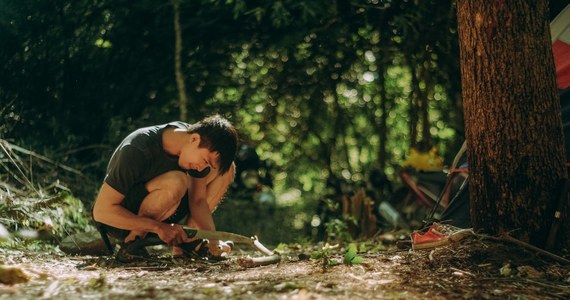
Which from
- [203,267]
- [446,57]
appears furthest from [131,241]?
[446,57]

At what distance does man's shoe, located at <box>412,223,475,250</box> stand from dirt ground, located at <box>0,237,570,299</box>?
49 millimetres

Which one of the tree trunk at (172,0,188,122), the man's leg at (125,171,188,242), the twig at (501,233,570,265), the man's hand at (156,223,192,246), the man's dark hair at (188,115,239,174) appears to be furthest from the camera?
the tree trunk at (172,0,188,122)

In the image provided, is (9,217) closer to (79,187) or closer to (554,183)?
(79,187)

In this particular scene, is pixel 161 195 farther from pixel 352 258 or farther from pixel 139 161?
pixel 352 258

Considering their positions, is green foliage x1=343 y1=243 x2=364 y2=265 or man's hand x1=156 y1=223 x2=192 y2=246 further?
man's hand x1=156 y1=223 x2=192 y2=246

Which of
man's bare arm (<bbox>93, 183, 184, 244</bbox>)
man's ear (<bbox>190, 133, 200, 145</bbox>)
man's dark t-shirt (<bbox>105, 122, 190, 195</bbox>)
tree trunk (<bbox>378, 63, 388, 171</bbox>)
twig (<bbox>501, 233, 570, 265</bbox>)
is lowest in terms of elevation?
twig (<bbox>501, 233, 570, 265</bbox>)

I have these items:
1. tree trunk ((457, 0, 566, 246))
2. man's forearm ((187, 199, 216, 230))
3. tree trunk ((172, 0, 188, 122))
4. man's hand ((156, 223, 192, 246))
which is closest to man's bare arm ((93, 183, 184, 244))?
man's hand ((156, 223, 192, 246))

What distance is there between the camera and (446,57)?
20.5 feet

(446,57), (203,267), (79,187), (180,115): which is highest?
(446,57)

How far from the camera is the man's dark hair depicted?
3260 millimetres

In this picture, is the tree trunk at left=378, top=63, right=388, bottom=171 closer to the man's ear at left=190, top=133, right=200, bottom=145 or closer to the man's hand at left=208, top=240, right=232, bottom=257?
the man's hand at left=208, top=240, right=232, bottom=257

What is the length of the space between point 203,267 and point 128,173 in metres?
0.67

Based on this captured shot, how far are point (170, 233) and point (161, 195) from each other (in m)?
0.30

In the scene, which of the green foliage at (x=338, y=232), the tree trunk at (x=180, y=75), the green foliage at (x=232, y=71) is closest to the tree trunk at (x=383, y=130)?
the green foliage at (x=232, y=71)
